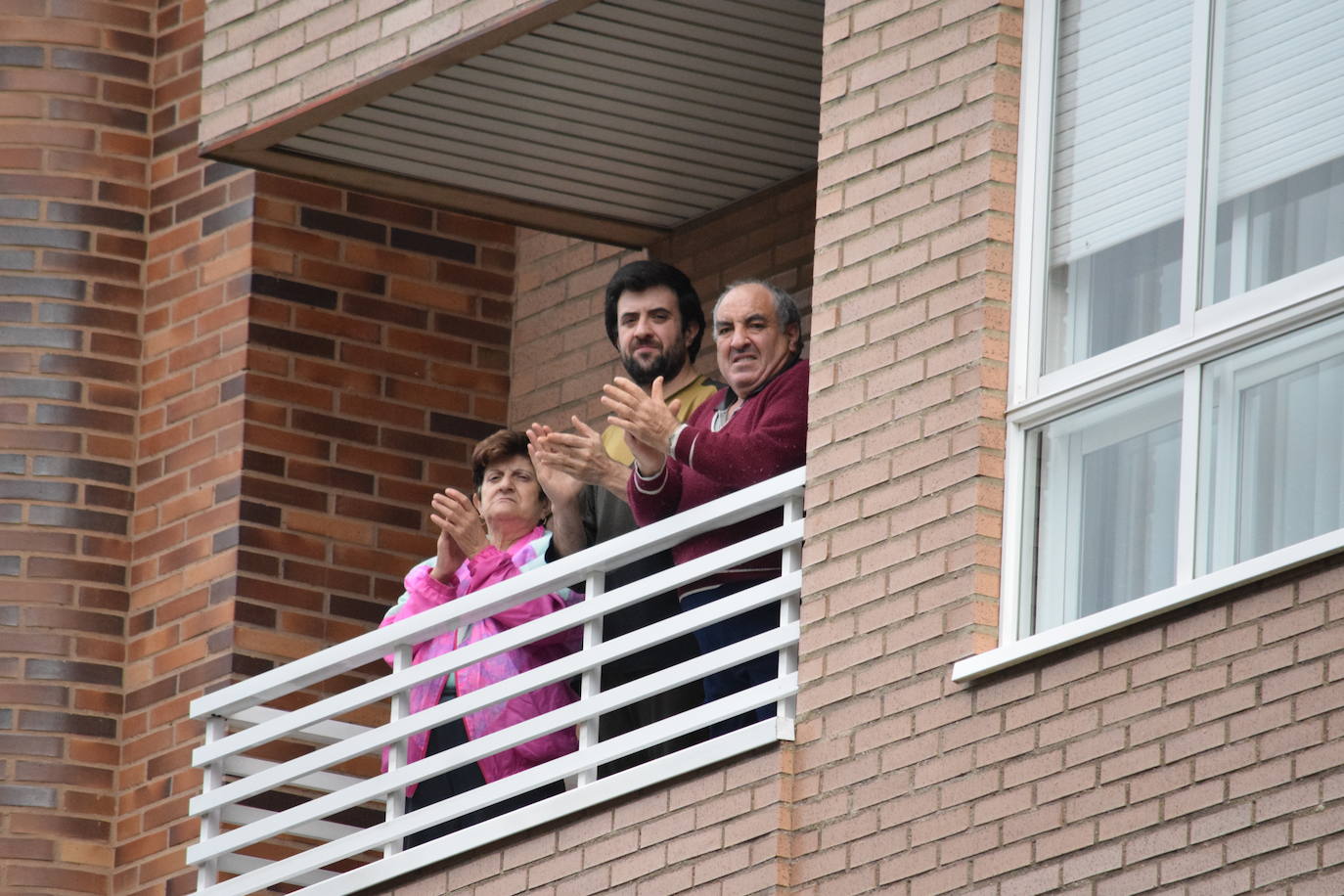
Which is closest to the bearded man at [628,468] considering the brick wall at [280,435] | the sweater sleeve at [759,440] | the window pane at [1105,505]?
the sweater sleeve at [759,440]

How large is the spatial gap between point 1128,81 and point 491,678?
301 cm

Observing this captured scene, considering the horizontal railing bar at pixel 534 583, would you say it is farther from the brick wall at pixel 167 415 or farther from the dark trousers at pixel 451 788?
the brick wall at pixel 167 415

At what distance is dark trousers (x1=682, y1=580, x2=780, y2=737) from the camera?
9.09 m

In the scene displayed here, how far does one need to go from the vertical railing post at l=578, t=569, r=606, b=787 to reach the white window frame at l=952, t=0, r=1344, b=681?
1513 mm

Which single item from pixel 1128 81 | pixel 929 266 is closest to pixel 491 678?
pixel 929 266

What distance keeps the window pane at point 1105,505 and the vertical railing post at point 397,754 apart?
8.50 feet

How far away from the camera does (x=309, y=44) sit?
11625 millimetres

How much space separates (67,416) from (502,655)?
341cm

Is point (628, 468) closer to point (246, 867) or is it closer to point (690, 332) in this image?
point (690, 332)

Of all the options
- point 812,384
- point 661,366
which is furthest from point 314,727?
point 812,384

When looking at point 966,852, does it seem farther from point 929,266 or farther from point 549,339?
point 549,339

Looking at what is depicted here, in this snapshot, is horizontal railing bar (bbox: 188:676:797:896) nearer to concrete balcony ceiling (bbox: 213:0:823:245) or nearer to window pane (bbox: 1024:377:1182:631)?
window pane (bbox: 1024:377:1182:631)

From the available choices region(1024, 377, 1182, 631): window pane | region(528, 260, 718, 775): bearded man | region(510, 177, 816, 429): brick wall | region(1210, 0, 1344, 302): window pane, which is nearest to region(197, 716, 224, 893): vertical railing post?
region(528, 260, 718, 775): bearded man

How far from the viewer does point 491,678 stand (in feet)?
32.8
